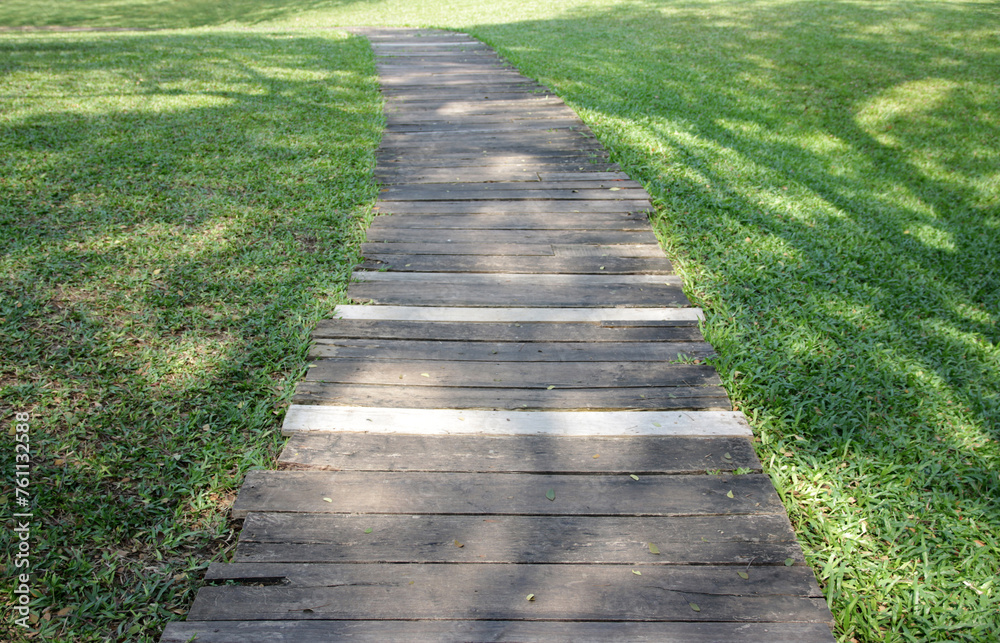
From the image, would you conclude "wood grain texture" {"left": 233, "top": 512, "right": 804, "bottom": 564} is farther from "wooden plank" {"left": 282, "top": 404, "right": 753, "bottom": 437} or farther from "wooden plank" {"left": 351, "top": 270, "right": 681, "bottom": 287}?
"wooden plank" {"left": 351, "top": 270, "right": 681, "bottom": 287}

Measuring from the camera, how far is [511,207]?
457cm

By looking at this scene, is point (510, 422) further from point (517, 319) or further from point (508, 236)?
point (508, 236)

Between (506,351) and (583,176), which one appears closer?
(506,351)

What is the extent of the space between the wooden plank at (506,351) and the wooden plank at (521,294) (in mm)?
399

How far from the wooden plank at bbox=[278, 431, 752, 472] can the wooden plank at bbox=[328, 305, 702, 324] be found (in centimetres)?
78

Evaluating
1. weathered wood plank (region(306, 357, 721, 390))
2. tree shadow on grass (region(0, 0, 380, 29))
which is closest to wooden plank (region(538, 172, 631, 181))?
weathered wood plank (region(306, 357, 721, 390))

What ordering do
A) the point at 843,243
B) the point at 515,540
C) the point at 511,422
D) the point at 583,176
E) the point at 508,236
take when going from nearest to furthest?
1. the point at 515,540
2. the point at 511,422
3. the point at 508,236
4. the point at 843,243
5. the point at 583,176

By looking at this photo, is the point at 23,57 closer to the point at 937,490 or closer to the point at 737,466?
the point at 737,466

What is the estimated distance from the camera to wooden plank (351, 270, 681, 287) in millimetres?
3633

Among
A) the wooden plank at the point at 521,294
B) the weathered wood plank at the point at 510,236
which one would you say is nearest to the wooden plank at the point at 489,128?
the weathered wood plank at the point at 510,236

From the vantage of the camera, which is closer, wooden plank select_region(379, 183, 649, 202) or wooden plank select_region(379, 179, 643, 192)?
wooden plank select_region(379, 183, 649, 202)

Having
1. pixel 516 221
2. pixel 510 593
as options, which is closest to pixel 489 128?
pixel 516 221

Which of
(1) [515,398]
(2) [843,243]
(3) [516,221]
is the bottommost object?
(1) [515,398]

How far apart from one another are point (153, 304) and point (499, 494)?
243cm
